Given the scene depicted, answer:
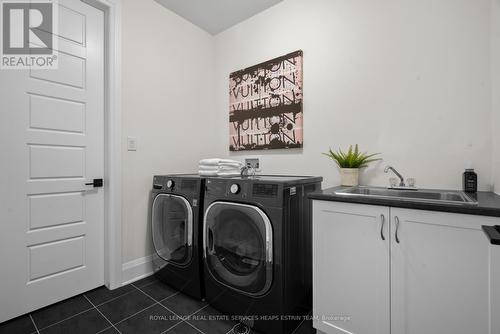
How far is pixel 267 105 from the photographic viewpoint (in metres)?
2.21

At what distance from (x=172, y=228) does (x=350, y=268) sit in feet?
4.52

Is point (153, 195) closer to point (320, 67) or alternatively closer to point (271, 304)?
point (271, 304)

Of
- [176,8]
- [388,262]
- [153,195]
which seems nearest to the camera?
[388,262]

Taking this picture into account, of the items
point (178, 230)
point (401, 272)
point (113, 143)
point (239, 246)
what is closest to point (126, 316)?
point (178, 230)

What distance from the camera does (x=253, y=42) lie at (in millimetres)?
2381

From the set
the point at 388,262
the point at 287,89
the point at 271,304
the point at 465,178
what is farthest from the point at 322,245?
the point at 287,89

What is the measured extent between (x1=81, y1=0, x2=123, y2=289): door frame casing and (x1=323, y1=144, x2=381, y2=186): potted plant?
180 centimetres

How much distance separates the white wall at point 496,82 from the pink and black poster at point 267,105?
118 centimetres

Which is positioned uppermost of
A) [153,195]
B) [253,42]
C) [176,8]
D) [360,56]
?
[176,8]

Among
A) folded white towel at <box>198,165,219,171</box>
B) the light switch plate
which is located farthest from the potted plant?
the light switch plate

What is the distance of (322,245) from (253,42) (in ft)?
6.91

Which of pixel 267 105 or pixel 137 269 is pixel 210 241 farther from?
pixel 267 105

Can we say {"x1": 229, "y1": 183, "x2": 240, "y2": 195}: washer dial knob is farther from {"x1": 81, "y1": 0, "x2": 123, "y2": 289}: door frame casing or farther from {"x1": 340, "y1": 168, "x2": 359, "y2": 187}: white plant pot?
{"x1": 81, "y1": 0, "x2": 123, "y2": 289}: door frame casing

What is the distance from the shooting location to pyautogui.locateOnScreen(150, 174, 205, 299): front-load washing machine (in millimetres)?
1696
